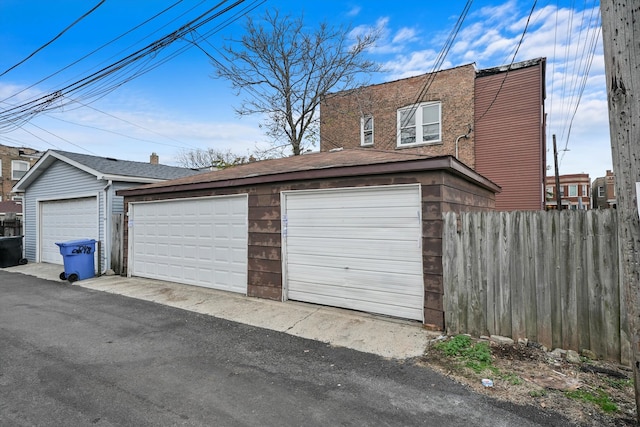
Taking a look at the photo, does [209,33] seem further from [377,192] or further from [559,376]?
[559,376]

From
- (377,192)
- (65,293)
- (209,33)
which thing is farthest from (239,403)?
(209,33)

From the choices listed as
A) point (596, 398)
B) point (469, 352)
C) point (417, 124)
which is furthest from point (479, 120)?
point (596, 398)

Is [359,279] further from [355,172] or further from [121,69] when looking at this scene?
[121,69]

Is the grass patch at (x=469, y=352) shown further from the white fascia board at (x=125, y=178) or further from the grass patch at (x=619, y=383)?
the white fascia board at (x=125, y=178)

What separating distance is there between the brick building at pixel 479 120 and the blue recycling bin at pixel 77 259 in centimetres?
1080

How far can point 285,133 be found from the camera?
1833 centimetres

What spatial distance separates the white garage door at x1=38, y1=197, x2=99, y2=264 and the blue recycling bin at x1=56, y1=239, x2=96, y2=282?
4.25 ft


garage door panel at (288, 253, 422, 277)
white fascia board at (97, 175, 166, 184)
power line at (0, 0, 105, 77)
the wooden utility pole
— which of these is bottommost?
garage door panel at (288, 253, 422, 277)

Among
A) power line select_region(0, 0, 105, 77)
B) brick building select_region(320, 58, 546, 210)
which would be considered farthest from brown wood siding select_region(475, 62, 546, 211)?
power line select_region(0, 0, 105, 77)

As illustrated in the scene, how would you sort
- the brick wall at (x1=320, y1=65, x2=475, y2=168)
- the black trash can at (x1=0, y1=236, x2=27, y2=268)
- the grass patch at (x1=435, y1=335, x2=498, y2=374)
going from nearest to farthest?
1. the grass patch at (x1=435, y1=335, x2=498, y2=374)
2. the black trash can at (x1=0, y1=236, x2=27, y2=268)
3. the brick wall at (x1=320, y1=65, x2=475, y2=168)

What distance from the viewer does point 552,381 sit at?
11.0 feet

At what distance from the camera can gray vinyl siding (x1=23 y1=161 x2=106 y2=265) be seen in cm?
1034

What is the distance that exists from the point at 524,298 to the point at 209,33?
9501 millimetres

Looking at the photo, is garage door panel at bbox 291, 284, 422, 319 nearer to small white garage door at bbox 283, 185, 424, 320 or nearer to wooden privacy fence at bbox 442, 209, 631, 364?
small white garage door at bbox 283, 185, 424, 320
